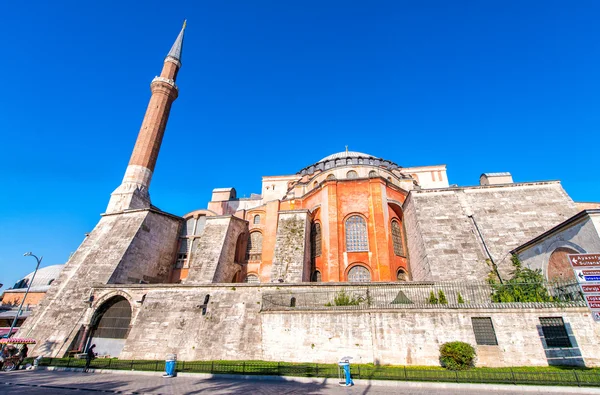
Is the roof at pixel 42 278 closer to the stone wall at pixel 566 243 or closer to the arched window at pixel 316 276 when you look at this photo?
the arched window at pixel 316 276

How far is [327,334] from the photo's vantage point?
39.3 feet

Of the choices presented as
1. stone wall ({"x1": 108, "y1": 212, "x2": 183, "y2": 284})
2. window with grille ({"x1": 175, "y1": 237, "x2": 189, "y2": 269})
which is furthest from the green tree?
window with grille ({"x1": 175, "y1": 237, "x2": 189, "y2": 269})

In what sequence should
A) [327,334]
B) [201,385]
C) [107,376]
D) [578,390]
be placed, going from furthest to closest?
[327,334] → [107,376] → [201,385] → [578,390]

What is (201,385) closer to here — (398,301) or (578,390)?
(398,301)

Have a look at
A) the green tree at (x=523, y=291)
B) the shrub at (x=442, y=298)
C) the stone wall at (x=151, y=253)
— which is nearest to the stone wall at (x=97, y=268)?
the stone wall at (x=151, y=253)

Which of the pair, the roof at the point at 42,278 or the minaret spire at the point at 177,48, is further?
the roof at the point at 42,278

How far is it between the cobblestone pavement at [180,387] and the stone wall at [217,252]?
25.4 ft

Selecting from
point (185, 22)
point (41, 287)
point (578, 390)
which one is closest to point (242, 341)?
point (578, 390)

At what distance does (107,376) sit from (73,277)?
10151 millimetres

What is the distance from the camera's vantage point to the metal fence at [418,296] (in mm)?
11180

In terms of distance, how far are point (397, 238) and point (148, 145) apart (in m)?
23.4

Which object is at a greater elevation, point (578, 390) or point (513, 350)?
point (513, 350)

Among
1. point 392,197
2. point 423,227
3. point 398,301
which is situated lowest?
point 398,301

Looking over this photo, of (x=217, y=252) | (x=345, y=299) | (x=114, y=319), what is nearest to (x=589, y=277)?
(x=345, y=299)
